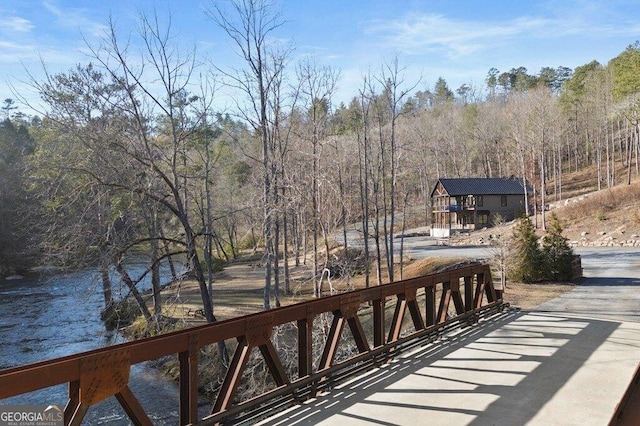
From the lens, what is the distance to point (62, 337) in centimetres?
1838

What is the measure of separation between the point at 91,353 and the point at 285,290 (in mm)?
23176

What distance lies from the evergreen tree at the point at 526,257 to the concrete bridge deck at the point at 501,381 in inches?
353

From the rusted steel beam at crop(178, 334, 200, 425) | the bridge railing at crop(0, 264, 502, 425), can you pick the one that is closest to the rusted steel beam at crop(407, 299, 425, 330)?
the bridge railing at crop(0, 264, 502, 425)

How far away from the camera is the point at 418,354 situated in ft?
25.5

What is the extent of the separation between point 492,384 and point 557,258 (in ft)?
48.0

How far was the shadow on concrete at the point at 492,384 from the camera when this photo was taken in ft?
17.2

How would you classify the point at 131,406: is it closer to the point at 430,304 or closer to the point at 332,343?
the point at 332,343

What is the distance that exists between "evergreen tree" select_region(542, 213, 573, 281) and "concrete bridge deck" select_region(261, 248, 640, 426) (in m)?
9.32

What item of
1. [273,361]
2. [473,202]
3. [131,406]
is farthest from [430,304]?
[473,202]

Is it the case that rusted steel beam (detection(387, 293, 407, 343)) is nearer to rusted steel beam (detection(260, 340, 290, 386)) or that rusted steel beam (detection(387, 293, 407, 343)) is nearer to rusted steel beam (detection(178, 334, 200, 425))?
rusted steel beam (detection(260, 340, 290, 386))

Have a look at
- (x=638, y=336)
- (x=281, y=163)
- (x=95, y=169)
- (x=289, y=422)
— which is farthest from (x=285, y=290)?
(x=289, y=422)

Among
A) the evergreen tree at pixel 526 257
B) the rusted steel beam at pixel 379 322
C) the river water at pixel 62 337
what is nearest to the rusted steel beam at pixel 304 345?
the rusted steel beam at pixel 379 322

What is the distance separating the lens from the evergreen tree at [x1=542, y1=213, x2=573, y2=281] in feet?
62.7

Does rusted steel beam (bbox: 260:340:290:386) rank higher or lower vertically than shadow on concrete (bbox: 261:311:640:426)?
higher
